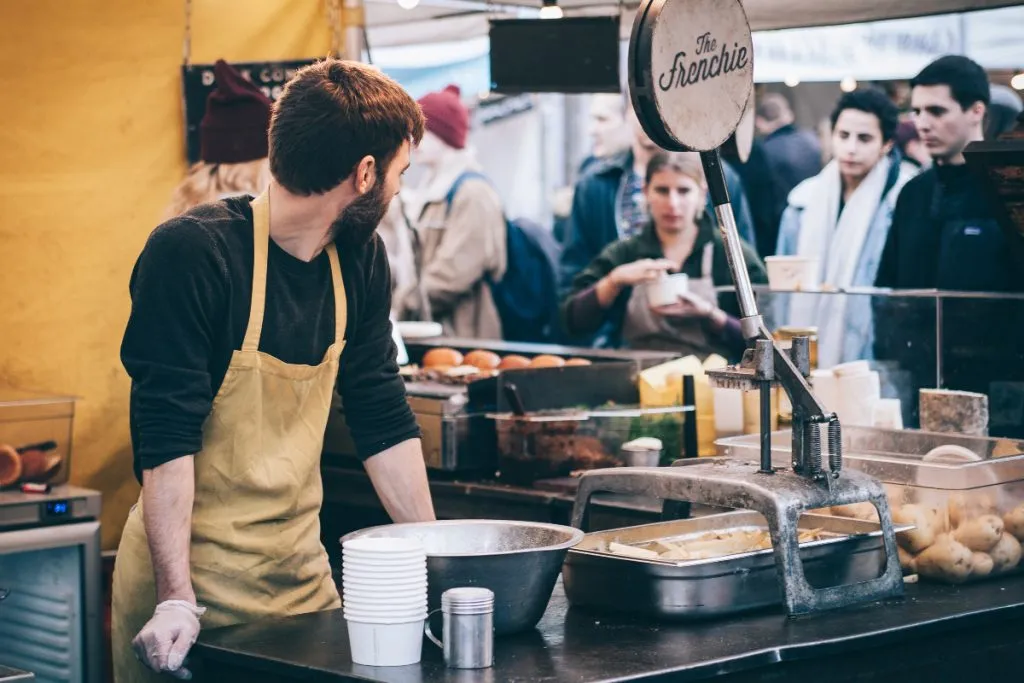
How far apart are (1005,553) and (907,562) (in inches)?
7.9

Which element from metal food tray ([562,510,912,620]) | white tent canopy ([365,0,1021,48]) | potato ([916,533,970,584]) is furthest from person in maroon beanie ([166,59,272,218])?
potato ([916,533,970,584])

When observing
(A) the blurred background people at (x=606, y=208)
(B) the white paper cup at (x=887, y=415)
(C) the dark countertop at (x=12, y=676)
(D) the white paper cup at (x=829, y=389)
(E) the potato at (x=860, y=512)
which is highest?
(A) the blurred background people at (x=606, y=208)

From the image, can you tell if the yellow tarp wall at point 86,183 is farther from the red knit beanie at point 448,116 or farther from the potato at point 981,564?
the potato at point 981,564

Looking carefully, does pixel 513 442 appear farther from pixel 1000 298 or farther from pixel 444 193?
pixel 444 193

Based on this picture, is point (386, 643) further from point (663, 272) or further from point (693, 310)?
point (663, 272)

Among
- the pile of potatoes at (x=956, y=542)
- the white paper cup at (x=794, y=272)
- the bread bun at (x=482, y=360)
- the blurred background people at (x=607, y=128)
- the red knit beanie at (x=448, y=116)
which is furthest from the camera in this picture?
the blurred background people at (x=607, y=128)

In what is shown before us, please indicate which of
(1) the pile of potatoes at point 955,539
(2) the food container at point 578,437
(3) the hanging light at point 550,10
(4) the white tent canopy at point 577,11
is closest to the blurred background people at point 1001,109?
(4) the white tent canopy at point 577,11

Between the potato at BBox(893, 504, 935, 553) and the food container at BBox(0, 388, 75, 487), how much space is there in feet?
8.00

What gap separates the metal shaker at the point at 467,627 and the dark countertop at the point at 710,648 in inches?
0.9

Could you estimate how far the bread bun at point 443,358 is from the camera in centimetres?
483

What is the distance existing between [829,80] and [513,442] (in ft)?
8.56

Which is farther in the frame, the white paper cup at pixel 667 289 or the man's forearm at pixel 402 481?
the white paper cup at pixel 667 289

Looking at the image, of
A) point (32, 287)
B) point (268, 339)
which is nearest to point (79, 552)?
point (32, 287)

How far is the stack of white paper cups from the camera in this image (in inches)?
84.7
